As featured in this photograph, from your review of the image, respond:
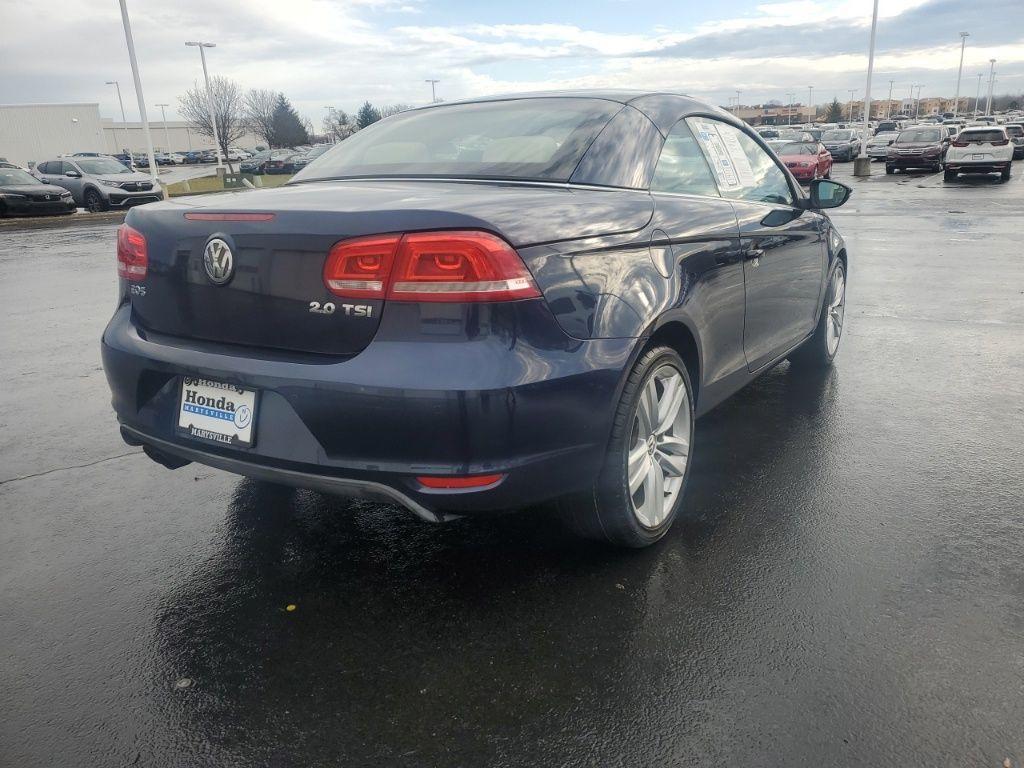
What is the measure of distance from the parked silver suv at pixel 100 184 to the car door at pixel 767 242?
23282 millimetres

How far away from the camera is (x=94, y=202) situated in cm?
2469

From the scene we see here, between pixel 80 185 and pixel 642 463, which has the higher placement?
pixel 80 185

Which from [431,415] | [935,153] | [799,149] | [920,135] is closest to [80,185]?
[799,149]

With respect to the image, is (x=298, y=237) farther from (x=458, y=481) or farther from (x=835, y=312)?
(x=835, y=312)

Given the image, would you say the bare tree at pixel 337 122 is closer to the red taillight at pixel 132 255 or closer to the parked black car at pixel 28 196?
the parked black car at pixel 28 196

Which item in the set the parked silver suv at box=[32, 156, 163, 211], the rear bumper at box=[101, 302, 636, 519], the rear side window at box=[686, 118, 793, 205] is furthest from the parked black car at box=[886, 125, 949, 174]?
the rear bumper at box=[101, 302, 636, 519]

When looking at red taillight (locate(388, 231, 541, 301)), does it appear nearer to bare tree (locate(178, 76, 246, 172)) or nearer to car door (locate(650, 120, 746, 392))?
car door (locate(650, 120, 746, 392))

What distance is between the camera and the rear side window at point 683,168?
3322 mm

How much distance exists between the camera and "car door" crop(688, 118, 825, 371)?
151 inches

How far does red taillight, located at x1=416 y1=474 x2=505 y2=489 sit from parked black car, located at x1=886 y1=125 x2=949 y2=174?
3325cm

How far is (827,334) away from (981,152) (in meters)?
25.1

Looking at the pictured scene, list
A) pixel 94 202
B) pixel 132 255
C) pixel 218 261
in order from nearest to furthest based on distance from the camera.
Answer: pixel 218 261 < pixel 132 255 < pixel 94 202

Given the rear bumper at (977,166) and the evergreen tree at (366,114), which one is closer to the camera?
the rear bumper at (977,166)

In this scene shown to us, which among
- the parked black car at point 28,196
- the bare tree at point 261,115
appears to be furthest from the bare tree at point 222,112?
the parked black car at point 28,196
